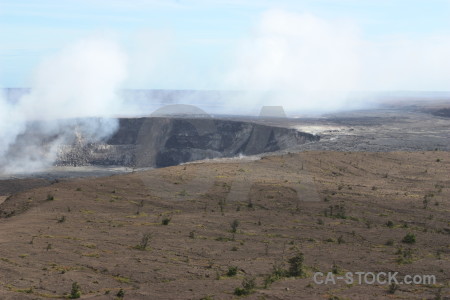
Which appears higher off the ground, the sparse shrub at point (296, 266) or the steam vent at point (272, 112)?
the steam vent at point (272, 112)

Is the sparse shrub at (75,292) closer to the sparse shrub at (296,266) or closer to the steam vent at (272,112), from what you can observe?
the sparse shrub at (296,266)

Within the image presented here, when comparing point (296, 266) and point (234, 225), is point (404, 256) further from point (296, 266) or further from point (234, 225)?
point (234, 225)

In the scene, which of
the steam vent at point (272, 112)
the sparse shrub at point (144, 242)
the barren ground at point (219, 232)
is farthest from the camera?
the steam vent at point (272, 112)

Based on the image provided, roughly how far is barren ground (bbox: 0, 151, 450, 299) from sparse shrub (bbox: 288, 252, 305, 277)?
34 centimetres

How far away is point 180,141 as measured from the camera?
3103 inches

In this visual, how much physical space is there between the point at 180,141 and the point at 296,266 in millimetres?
61853

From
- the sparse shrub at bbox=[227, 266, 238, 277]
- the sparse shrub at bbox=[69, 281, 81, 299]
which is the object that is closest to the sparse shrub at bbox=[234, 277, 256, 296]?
the sparse shrub at bbox=[227, 266, 238, 277]

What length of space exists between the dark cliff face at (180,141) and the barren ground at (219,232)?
116 ft

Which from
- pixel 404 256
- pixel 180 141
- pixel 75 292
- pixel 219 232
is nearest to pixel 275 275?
pixel 219 232

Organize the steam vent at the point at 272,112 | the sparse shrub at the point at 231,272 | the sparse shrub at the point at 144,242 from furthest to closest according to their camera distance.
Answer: the steam vent at the point at 272,112 < the sparse shrub at the point at 144,242 < the sparse shrub at the point at 231,272

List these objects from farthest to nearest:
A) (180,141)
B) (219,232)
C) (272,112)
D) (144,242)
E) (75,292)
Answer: (272,112)
(180,141)
(219,232)
(144,242)
(75,292)

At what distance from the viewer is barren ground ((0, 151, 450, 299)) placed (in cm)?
1625

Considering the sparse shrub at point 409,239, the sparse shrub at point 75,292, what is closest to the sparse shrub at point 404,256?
the sparse shrub at point 409,239

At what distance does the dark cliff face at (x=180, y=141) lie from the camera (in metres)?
71.6
